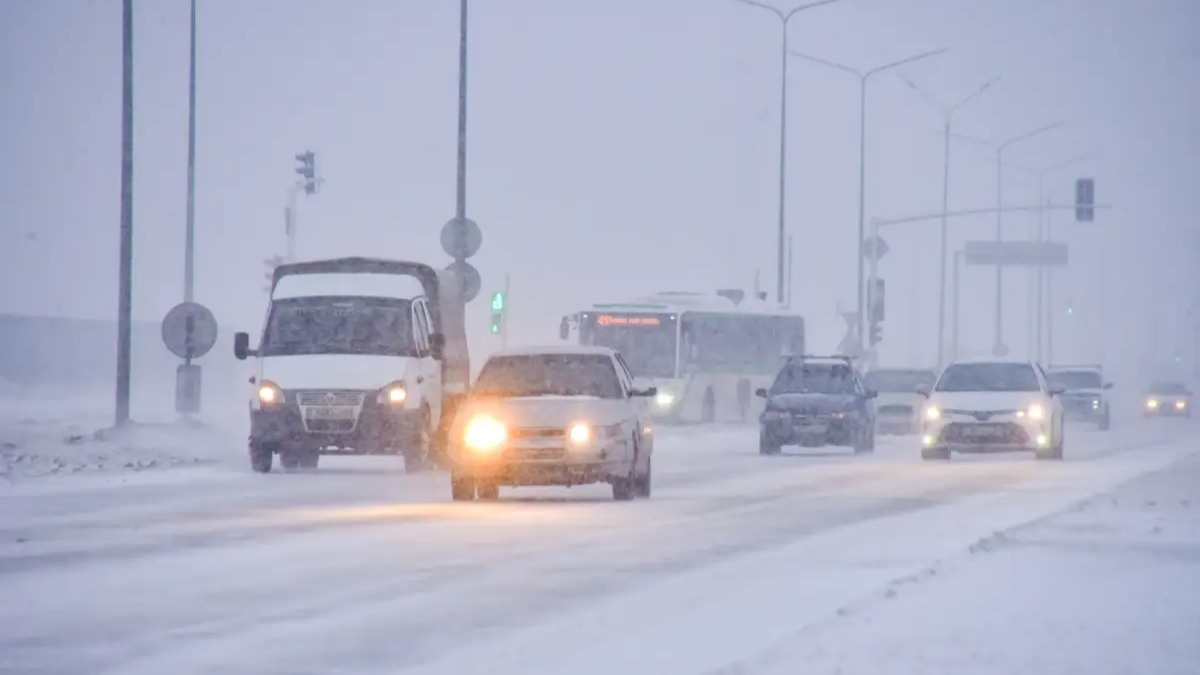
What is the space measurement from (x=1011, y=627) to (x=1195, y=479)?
18956 mm

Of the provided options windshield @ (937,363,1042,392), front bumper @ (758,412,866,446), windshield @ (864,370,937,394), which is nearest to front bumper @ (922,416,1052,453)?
windshield @ (937,363,1042,392)

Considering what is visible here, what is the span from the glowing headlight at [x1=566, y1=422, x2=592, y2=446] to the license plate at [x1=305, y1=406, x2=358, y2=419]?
24.5 ft

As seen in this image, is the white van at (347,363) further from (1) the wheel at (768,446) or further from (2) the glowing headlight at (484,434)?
(1) the wheel at (768,446)

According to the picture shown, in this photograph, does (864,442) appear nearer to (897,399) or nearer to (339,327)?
(897,399)

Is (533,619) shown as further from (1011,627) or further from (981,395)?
(981,395)

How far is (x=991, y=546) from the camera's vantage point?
17.9m

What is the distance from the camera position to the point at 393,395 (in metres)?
31.8

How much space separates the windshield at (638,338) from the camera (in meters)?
64.8

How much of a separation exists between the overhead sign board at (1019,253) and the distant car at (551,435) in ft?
309

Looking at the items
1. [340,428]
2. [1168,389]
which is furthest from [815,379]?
[1168,389]

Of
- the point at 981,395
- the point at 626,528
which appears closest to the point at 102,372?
the point at 981,395

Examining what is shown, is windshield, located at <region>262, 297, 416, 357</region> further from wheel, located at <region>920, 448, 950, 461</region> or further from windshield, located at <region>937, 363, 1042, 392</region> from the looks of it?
windshield, located at <region>937, 363, 1042, 392</region>

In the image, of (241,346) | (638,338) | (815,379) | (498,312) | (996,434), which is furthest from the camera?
(638,338)

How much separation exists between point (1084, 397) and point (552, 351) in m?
39.2
